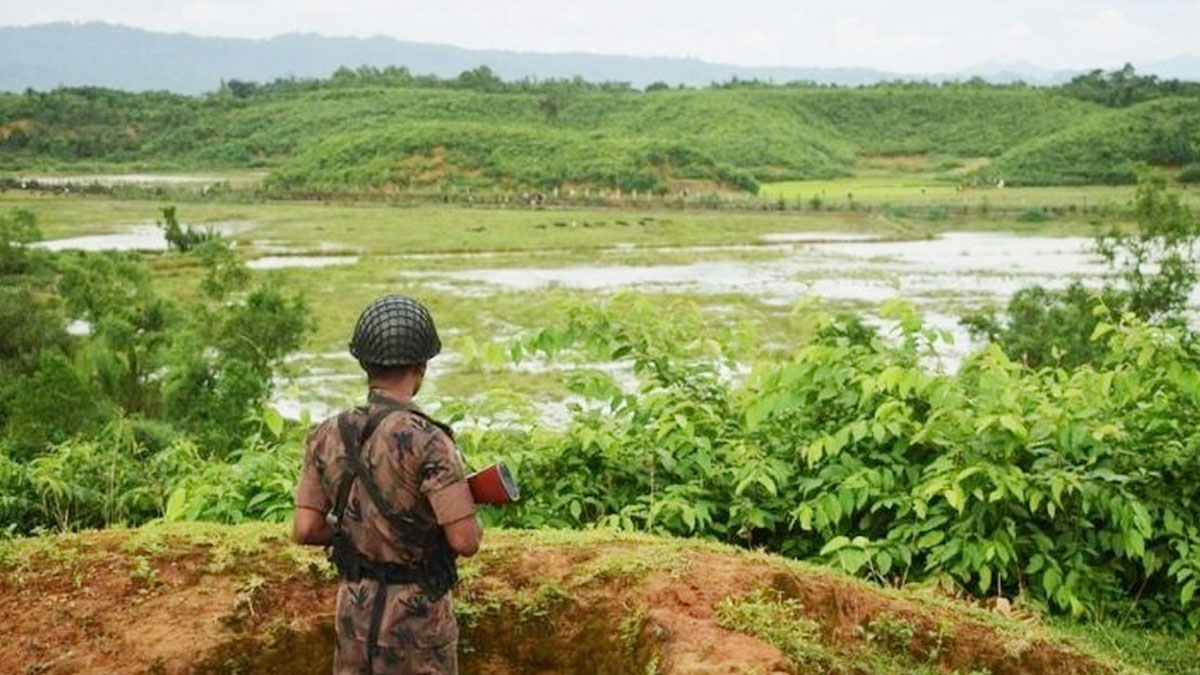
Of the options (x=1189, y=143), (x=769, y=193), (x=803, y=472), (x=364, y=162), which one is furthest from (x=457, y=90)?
(x=803, y=472)

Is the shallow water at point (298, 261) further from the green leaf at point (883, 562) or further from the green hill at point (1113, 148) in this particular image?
the green hill at point (1113, 148)

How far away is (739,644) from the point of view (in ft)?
14.7

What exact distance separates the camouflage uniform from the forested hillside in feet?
241

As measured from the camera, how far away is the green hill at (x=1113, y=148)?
78812 mm

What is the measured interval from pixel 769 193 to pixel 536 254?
3479cm

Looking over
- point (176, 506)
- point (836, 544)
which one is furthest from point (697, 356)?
point (176, 506)

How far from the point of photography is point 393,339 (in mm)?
3842

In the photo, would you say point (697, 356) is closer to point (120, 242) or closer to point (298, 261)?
point (298, 261)

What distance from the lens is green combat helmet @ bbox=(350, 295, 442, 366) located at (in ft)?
12.6

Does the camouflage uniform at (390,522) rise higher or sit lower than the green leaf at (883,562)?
higher

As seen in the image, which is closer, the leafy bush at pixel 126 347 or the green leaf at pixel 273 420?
the green leaf at pixel 273 420

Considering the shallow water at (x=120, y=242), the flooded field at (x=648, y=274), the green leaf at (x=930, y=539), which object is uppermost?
the green leaf at (x=930, y=539)

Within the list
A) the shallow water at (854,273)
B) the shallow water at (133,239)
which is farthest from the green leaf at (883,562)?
the shallow water at (133,239)

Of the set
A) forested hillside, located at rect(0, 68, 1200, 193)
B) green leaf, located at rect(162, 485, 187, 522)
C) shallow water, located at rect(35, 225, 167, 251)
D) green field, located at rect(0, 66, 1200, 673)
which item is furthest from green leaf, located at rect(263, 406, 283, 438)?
forested hillside, located at rect(0, 68, 1200, 193)
